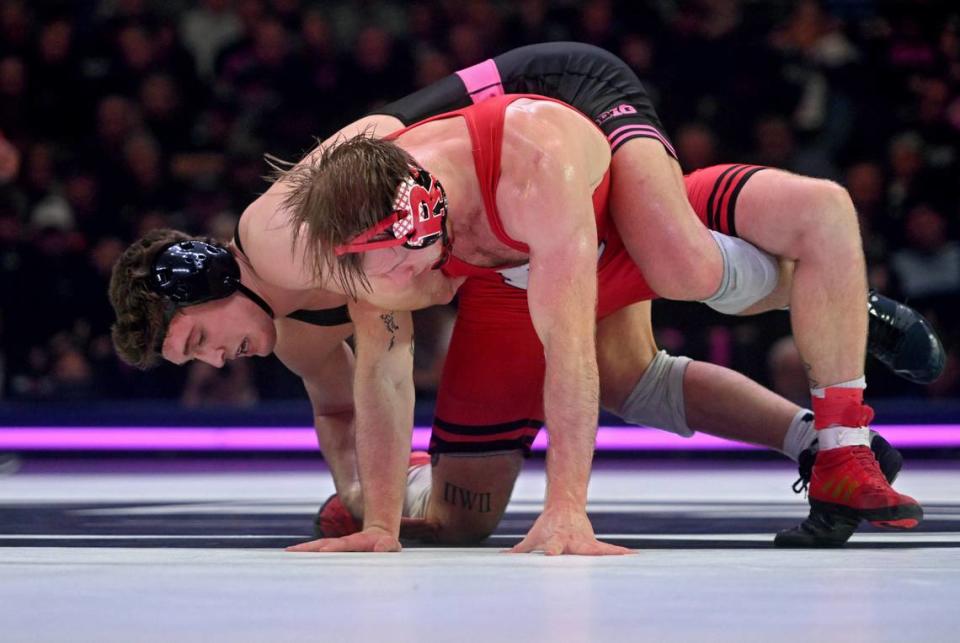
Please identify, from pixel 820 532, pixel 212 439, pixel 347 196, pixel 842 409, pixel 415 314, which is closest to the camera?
pixel 347 196

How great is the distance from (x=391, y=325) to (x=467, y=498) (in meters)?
0.47

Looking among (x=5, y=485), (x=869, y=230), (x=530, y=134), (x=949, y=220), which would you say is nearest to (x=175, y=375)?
(x=5, y=485)

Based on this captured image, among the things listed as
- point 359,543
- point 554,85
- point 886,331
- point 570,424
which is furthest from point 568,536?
point 554,85

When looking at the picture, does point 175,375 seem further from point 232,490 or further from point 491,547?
point 491,547

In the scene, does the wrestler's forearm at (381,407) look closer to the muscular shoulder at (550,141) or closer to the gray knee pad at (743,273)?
the muscular shoulder at (550,141)

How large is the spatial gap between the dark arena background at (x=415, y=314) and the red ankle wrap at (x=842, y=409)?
211 mm

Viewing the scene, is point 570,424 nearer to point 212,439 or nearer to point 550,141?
point 550,141

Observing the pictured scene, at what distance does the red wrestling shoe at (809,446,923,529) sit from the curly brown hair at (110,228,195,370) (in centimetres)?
120

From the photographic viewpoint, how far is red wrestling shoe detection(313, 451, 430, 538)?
2676mm

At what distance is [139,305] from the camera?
2650mm

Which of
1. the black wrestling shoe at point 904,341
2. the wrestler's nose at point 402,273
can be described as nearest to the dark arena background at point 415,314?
the black wrestling shoe at point 904,341

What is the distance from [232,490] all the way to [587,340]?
6.26 feet

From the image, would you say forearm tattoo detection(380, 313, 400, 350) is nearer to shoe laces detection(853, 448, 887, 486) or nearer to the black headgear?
the black headgear

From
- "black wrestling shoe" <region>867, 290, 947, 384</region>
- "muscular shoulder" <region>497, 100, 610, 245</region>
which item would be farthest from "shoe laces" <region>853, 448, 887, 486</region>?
"muscular shoulder" <region>497, 100, 610, 245</region>
